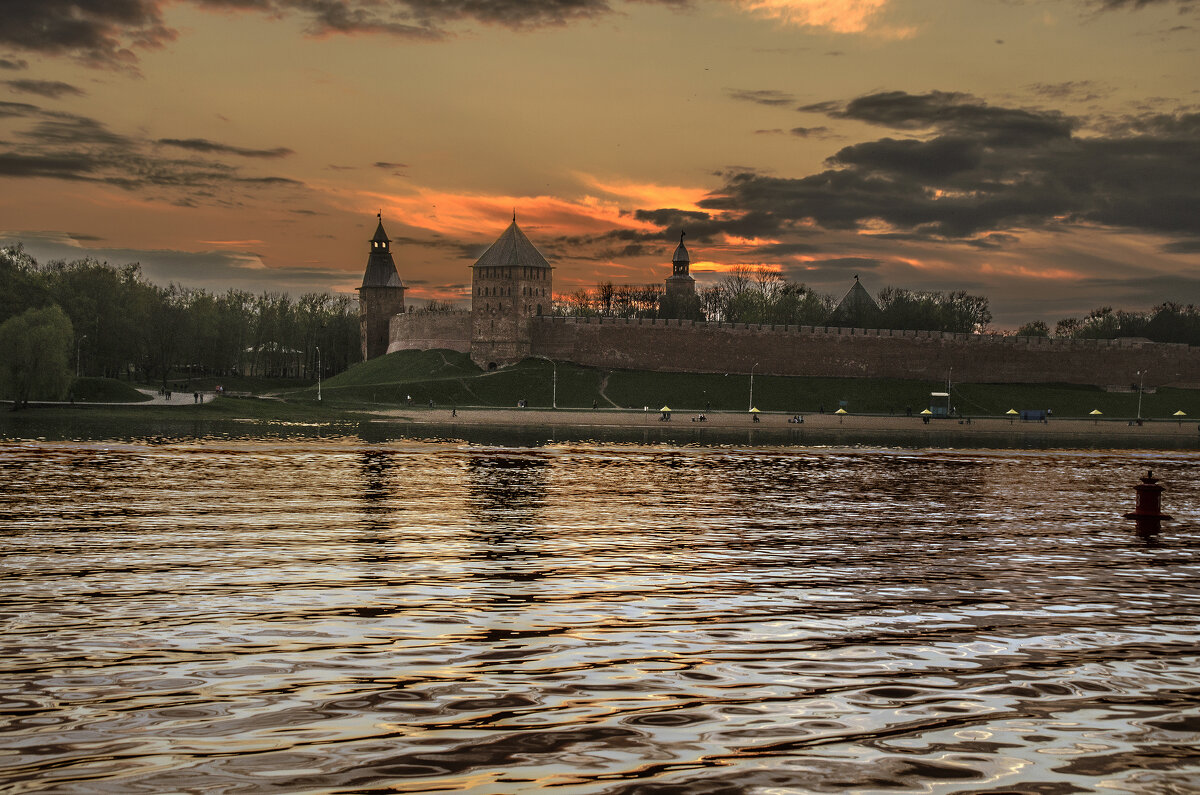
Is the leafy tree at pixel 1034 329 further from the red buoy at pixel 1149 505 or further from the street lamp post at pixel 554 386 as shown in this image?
the red buoy at pixel 1149 505

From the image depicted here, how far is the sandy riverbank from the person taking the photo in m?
57.2

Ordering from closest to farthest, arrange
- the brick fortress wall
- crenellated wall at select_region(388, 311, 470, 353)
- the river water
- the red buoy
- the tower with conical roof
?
the river water → the red buoy → the brick fortress wall → crenellated wall at select_region(388, 311, 470, 353) → the tower with conical roof

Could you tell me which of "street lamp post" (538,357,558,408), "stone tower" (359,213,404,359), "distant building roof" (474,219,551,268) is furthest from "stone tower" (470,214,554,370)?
Answer: "stone tower" (359,213,404,359)

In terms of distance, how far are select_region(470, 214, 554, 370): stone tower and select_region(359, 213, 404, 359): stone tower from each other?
2260cm

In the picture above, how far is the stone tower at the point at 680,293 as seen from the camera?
134750mm

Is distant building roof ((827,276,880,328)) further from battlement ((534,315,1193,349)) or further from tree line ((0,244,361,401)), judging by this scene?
tree line ((0,244,361,401))

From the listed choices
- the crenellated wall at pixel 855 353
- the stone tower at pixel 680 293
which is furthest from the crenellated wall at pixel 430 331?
the stone tower at pixel 680 293

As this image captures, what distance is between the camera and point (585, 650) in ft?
29.5

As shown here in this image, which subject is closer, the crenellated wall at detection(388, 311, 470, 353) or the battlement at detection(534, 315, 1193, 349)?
the battlement at detection(534, 315, 1193, 349)

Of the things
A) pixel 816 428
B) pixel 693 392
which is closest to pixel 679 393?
pixel 693 392

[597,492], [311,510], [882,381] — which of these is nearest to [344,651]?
[311,510]

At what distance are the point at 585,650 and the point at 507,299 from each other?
103214 mm

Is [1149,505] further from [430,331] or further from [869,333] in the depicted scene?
[430,331]

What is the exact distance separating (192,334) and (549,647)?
11682 centimetres
